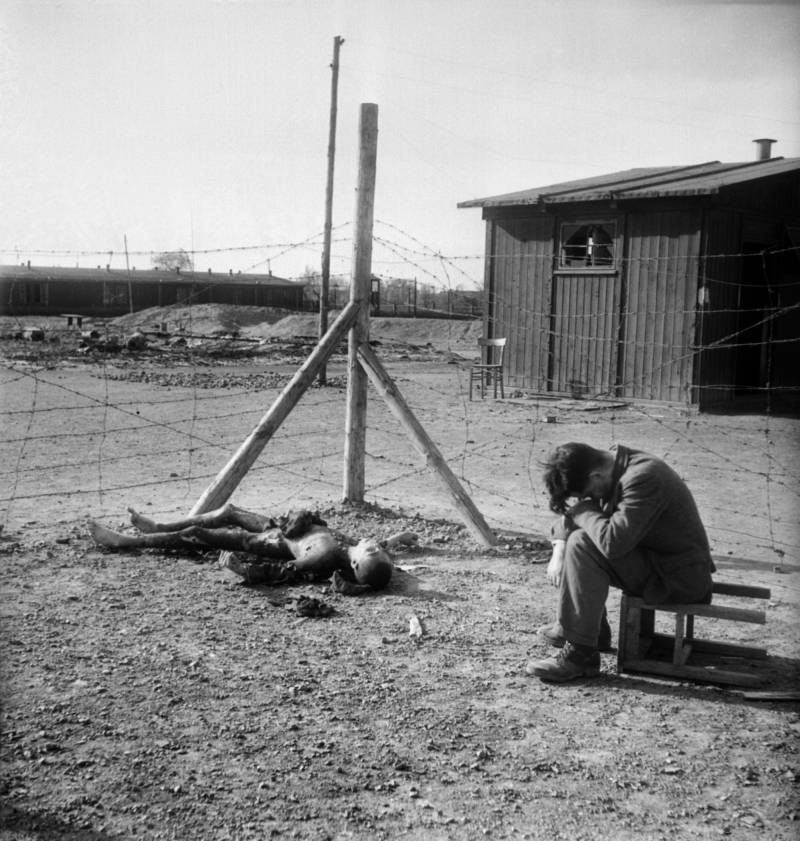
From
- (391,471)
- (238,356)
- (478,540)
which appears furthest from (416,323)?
(478,540)

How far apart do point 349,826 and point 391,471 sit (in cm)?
710

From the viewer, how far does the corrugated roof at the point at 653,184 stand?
15992mm

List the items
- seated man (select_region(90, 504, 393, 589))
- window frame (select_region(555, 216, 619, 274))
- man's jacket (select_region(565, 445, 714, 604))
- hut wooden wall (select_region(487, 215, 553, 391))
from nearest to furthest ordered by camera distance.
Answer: man's jacket (select_region(565, 445, 714, 604))
seated man (select_region(90, 504, 393, 589))
window frame (select_region(555, 216, 619, 274))
hut wooden wall (select_region(487, 215, 553, 391))

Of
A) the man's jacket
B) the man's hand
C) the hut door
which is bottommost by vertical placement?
the man's hand

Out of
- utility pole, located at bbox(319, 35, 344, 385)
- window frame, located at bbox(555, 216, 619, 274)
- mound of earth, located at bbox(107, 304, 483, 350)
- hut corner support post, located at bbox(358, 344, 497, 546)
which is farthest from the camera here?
mound of earth, located at bbox(107, 304, 483, 350)

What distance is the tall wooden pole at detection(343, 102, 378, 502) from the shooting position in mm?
8430

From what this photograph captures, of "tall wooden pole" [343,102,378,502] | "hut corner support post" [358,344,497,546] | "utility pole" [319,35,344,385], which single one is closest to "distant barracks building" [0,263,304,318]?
"utility pole" [319,35,344,385]

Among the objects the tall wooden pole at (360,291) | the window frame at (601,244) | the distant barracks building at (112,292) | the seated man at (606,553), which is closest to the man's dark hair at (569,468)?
the seated man at (606,553)

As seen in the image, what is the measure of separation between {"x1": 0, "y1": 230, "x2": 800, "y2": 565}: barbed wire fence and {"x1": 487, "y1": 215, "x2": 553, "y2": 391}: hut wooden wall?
0.72 m

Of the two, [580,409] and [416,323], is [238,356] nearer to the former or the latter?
[580,409]

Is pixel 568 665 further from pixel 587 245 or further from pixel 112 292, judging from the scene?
pixel 112 292

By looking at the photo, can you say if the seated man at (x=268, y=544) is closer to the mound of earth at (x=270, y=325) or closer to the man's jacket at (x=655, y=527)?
the man's jacket at (x=655, y=527)

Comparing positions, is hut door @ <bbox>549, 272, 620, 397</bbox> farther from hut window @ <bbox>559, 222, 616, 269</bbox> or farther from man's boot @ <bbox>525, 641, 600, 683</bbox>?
man's boot @ <bbox>525, 641, 600, 683</bbox>

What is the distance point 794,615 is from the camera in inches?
239
